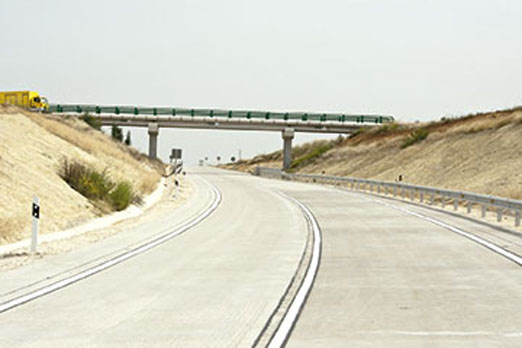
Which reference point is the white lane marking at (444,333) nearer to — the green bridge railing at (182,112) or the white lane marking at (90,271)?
the white lane marking at (90,271)

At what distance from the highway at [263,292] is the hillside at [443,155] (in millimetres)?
21229

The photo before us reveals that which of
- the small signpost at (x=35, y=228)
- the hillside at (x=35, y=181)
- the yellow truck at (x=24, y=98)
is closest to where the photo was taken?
the small signpost at (x=35, y=228)

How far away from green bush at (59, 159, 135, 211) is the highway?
6.08 metres

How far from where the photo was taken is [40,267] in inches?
503

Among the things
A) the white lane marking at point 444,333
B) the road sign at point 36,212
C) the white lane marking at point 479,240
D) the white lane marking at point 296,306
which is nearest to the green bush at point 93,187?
the road sign at point 36,212

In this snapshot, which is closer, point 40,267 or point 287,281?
point 287,281

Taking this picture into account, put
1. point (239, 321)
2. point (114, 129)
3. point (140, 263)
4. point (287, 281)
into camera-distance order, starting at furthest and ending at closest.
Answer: point (114, 129)
point (140, 263)
point (287, 281)
point (239, 321)

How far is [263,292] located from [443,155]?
154 ft

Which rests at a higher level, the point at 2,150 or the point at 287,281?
the point at 2,150

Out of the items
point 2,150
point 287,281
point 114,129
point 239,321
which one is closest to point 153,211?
point 2,150

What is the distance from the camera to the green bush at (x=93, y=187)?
2489 cm

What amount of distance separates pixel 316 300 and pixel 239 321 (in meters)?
1.66

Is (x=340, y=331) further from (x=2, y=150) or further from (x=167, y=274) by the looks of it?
(x=2, y=150)

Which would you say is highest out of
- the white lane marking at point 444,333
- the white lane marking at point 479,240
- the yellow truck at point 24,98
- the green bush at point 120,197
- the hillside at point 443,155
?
the yellow truck at point 24,98
